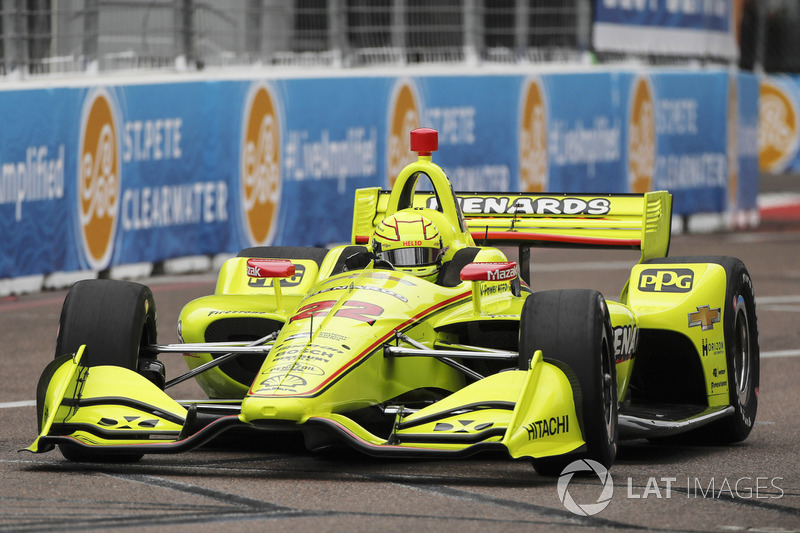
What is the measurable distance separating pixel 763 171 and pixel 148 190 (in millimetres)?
21747

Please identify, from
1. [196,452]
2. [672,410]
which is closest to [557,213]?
[672,410]

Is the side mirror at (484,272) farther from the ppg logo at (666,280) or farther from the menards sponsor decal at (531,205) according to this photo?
the menards sponsor decal at (531,205)

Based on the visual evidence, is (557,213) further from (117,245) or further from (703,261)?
(117,245)

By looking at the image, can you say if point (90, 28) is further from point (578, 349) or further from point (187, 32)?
point (578, 349)

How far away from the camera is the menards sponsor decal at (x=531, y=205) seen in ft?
29.4

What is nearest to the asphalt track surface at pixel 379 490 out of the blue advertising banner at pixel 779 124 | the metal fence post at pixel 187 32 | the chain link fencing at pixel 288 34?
the chain link fencing at pixel 288 34

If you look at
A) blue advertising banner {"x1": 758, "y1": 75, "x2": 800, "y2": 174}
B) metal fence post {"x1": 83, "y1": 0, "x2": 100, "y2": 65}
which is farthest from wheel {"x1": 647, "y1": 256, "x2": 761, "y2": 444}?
blue advertising banner {"x1": 758, "y1": 75, "x2": 800, "y2": 174}

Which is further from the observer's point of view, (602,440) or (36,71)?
(36,71)

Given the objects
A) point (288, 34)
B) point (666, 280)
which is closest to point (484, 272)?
point (666, 280)

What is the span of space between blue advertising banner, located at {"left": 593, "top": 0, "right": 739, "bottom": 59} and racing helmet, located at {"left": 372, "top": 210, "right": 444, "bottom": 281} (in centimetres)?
1323

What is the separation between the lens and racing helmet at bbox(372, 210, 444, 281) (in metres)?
7.64

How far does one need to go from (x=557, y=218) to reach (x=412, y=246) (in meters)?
1.61

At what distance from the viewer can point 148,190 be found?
14430 millimetres

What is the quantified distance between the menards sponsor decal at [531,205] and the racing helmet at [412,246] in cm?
135
